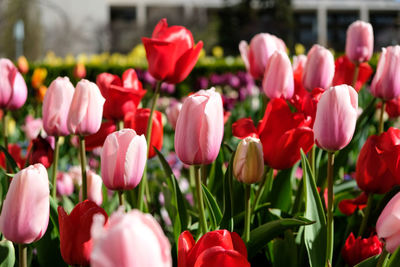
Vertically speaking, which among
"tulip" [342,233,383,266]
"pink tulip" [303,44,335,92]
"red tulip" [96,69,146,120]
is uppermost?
"pink tulip" [303,44,335,92]

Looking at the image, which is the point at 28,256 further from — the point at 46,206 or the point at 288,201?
the point at 288,201

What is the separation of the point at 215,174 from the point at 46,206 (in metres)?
0.63

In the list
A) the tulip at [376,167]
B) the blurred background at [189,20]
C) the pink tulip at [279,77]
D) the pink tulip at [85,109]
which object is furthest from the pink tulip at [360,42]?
the blurred background at [189,20]

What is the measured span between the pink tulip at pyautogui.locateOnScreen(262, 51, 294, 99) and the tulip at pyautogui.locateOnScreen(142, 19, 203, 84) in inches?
6.1

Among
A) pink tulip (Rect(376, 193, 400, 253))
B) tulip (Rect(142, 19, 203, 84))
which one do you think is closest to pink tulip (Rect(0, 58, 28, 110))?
tulip (Rect(142, 19, 203, 84))

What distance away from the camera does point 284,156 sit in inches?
38.4

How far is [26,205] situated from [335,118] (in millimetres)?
460

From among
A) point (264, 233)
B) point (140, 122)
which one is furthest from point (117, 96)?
point (264, 233)

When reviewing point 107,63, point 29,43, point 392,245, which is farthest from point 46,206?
point 29,43

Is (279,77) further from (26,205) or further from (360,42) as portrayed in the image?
(26,205)

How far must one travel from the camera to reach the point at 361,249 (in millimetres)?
930

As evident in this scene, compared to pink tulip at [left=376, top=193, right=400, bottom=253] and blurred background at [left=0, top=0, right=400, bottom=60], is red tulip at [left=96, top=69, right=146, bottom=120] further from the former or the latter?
blurred background at [left=0, top=0, right=400, bottom=60]

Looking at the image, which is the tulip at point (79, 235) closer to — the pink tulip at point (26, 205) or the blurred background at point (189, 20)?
the pink tulip at point (26, 205)

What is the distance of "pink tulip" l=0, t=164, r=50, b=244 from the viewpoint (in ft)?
2.28
